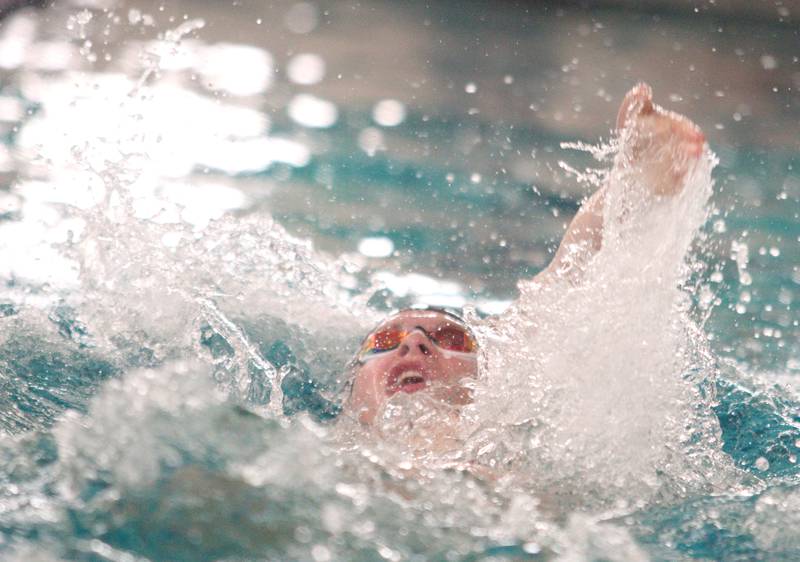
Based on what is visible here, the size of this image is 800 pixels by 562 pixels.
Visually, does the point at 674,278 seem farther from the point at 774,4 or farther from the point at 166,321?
the point at 774,4

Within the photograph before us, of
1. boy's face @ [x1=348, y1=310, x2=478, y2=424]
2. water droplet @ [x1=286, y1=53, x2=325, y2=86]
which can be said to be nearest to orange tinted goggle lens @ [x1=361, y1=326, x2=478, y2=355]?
boy's face @ [x1=348, y1=310, x2=478, y2=424]

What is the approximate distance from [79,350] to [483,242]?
74.1 inches

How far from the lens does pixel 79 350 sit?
248cm

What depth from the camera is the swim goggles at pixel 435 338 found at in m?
2.30

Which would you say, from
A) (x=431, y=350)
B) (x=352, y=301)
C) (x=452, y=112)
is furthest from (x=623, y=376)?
(x=452, y=112)

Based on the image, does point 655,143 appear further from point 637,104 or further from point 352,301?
point 352,301

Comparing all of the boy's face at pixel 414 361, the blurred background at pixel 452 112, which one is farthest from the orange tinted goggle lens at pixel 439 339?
the blurred background at pixel 452 112

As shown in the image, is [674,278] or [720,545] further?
[674,278]

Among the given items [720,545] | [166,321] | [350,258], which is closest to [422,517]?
[720,545]

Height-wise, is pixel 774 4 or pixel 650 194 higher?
pixel 774 4

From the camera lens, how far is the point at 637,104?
1.91 m

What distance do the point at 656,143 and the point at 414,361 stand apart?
0.74 meters

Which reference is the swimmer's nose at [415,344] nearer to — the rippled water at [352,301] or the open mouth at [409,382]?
the open mouth at [409,382]

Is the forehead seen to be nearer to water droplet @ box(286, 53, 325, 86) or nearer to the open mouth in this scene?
the open mouth
